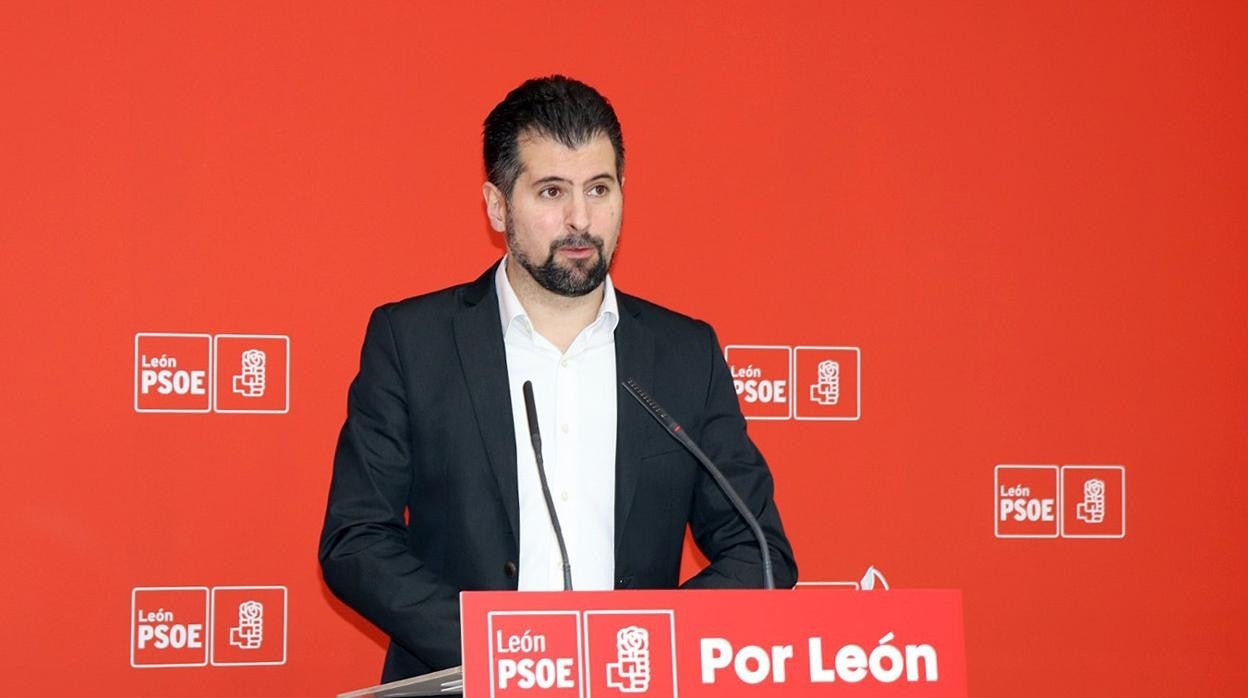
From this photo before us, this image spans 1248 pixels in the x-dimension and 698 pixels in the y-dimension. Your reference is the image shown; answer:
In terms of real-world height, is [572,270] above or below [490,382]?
above

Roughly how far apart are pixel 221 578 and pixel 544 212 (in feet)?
4.03

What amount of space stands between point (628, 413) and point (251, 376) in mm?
1072

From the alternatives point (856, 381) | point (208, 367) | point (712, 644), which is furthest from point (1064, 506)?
point (712, 644)

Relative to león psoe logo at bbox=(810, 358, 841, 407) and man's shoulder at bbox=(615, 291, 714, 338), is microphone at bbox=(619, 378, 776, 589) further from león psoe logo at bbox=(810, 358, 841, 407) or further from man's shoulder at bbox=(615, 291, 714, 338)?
león psoe logo at bbox=(810, 358, 841, 407)

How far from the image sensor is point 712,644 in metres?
1.42

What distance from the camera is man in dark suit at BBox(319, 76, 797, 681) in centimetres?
212

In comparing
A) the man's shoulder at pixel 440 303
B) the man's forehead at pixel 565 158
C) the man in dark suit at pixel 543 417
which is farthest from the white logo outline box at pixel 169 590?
the man's forehead at pixel 565 158

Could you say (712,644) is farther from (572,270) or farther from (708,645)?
(572,270)

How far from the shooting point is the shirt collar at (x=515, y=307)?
7.38 ft

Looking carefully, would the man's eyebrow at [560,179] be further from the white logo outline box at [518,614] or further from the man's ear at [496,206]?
the white logo outline box at [518,614]

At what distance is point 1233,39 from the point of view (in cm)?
352

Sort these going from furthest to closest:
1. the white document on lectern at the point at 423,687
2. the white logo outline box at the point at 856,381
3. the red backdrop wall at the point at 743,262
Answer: the white logo outline box at the point at 856,381 → the red backdrop wall at the point at 743,262 → the white document on lectern at the point at 423,687

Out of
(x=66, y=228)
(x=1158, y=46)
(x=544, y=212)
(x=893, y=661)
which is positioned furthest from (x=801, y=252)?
(x=893, y=661)

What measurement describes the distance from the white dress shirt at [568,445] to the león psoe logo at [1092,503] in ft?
5.13
